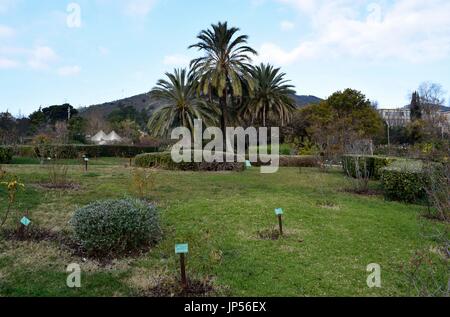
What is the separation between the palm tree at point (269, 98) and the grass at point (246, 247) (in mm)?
18508

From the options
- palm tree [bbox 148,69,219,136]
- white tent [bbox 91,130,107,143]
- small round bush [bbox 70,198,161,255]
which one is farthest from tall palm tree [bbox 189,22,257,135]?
white tent [bbox 91,130,107,143]

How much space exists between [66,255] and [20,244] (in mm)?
878

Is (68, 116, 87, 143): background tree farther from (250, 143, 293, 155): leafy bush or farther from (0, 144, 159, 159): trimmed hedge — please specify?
(250, 143, 293, 155): leafy bush

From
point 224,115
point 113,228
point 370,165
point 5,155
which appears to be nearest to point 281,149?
point 224,115

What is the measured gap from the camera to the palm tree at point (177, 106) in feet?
71.5

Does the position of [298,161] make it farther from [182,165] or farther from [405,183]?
[405,183]

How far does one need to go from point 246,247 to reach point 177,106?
685 inches

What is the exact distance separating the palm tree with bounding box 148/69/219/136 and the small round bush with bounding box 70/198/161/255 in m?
16.5

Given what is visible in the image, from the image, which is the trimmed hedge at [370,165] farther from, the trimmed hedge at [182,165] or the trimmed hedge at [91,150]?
the trimmed hedge at [91,150]

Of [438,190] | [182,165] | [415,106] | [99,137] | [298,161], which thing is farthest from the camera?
[415,106]

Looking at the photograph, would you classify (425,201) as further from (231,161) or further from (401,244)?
(231,161)

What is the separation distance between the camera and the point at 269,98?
27.2m

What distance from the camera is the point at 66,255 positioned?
16.3ft

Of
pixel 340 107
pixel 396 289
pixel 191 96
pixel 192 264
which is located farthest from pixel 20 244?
Answer: pixel 340 107
